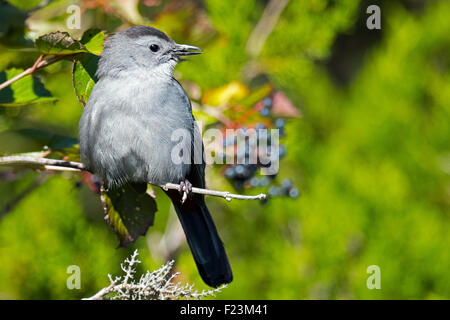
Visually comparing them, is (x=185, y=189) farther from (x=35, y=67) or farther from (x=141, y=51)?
(x=35, y=67)

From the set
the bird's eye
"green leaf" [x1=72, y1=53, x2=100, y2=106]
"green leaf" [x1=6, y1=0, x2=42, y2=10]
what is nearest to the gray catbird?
the bird's eye

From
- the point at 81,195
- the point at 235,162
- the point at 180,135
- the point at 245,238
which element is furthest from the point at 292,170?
the point at 81,195

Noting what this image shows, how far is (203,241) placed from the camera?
9.98ft

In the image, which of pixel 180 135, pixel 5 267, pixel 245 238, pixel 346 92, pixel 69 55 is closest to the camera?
pixel 69 55

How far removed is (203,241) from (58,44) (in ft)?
4.24

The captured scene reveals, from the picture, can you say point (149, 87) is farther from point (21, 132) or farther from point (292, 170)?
point (292, 170)

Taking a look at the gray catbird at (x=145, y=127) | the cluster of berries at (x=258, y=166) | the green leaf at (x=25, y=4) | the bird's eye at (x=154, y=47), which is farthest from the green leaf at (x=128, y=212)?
the green leaf at (x=25, y=4)

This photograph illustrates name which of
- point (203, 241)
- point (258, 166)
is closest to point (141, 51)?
point (258, 166)

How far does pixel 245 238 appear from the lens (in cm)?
379

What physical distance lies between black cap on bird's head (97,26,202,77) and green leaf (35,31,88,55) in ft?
2.06

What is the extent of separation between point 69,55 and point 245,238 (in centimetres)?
187

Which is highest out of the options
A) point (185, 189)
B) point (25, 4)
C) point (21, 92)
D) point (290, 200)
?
point (25, 4)

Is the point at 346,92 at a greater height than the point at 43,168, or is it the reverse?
the point at 346,92

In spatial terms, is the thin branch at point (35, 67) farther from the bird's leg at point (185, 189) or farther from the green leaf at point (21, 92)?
the bird's leg at point (185, 189)
